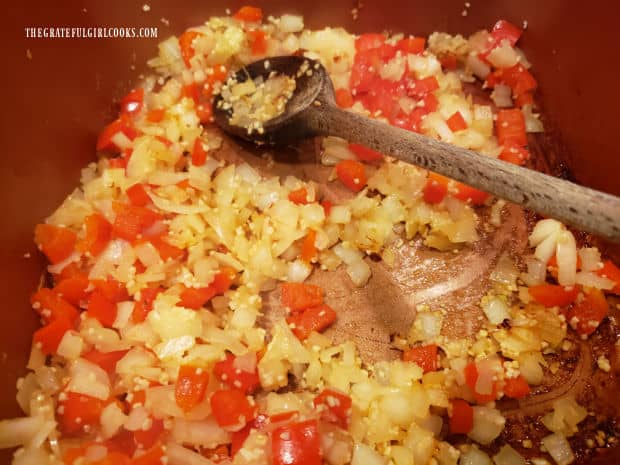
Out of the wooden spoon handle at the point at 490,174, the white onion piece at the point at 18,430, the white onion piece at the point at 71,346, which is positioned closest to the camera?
the wooden spoon handle at the point at 490,174

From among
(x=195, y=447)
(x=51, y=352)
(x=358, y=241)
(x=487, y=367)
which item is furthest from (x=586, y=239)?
(x=51, y=352)

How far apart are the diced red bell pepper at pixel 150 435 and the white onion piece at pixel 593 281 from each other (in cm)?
Answer: 152

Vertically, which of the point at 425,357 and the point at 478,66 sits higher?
the point at 478,66

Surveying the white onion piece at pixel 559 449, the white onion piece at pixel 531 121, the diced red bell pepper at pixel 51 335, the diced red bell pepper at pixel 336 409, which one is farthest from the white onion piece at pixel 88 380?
the white onion piece at pixel 531 121

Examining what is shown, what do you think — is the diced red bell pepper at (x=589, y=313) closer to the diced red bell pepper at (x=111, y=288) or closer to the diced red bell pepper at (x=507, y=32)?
the diced red bell pepper at (x=507, y=32)

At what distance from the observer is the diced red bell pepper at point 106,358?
64.2 inches

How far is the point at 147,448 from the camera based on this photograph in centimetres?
152

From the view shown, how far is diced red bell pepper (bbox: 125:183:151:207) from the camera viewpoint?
6.15ft

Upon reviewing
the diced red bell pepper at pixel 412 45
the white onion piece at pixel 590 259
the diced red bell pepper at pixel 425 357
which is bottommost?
the diced red bell pepper at pixel 425 357

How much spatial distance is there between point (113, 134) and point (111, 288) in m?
0.69

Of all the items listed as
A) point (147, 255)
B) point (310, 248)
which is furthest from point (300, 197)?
point (147, 255)

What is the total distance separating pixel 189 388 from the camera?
1.55 m

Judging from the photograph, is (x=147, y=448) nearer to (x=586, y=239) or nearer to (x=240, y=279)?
(x=240, y=279)

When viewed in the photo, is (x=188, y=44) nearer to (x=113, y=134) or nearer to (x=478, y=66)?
(x=113, y=134)
